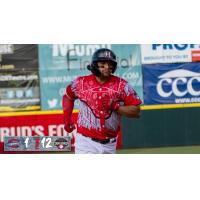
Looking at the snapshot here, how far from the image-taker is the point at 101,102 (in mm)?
5035

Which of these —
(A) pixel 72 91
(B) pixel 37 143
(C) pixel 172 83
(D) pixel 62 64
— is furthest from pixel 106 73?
(C) pixel 172 83

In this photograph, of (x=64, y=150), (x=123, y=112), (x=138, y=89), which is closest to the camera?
(x=123, y=112)

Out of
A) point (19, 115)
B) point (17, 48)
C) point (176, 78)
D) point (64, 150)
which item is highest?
point (17, 48)

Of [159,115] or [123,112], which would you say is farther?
[159,115]

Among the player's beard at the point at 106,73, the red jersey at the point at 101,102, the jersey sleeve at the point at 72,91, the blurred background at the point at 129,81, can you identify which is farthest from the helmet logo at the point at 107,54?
the blurred background at the point at 129,81

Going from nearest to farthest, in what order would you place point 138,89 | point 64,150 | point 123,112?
point 123,112
point 64,150
point 138,89

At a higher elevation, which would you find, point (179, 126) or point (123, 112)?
point (123, 112)

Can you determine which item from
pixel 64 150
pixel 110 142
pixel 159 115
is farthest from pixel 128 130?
pixel 110 142

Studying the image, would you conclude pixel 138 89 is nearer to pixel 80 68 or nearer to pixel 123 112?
pixel 80 68

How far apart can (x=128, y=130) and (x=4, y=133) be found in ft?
8.52

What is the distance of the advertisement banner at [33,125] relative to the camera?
31.9ft

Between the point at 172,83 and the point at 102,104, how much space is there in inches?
212

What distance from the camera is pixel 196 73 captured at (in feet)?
33.5

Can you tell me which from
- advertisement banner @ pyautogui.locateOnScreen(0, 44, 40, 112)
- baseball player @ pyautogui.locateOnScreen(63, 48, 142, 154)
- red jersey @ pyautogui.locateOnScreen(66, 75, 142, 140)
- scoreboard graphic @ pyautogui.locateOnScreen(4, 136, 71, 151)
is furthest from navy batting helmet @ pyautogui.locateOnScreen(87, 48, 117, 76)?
advertisement banner @ pyautogui.locateOnScreen(0, 44, 40, 112)
